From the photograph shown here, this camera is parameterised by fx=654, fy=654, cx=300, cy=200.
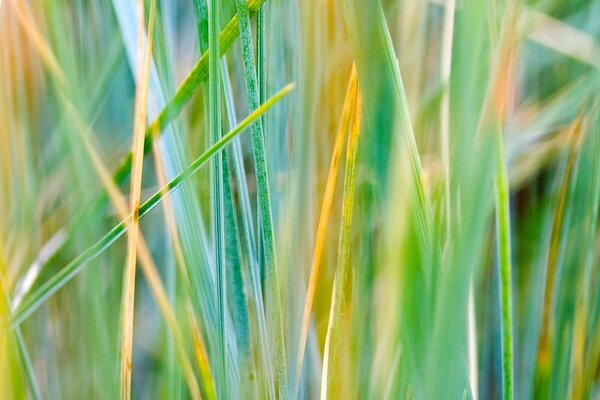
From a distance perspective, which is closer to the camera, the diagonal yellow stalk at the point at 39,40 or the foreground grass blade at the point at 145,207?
the foreground grass blade at the point at 145,207

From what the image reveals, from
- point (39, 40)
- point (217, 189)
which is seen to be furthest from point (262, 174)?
point (39, 40)

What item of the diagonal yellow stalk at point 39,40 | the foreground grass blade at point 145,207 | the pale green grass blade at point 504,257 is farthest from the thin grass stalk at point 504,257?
the diagonal yellow stalk at point 39,40

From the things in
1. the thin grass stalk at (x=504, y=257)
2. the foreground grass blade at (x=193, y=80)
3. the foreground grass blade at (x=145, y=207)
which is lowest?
the thin grass stalk at (x=504, y=257)

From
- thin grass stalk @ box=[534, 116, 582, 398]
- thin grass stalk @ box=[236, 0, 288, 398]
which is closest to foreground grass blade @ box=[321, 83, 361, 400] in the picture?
thin grass stalk @ box=[236, 0, 288, 398]

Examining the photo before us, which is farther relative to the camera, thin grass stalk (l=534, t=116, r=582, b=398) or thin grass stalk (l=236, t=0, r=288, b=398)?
thin grass stalk (l=534, t=116, r=582, b=398)

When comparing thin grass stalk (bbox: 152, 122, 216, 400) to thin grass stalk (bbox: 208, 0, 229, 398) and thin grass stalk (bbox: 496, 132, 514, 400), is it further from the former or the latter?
thin grass stalk (bbox: 496, 132, 514, 400)

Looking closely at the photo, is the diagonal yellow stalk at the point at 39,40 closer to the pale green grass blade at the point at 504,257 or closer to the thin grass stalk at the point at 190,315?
the thin grass stalk at the point at 190,315

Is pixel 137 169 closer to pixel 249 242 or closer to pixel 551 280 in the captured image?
pixel 249 242

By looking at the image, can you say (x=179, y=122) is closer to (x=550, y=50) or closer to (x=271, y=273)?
(x=271, y=273)

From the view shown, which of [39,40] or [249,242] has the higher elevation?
[39,40]
